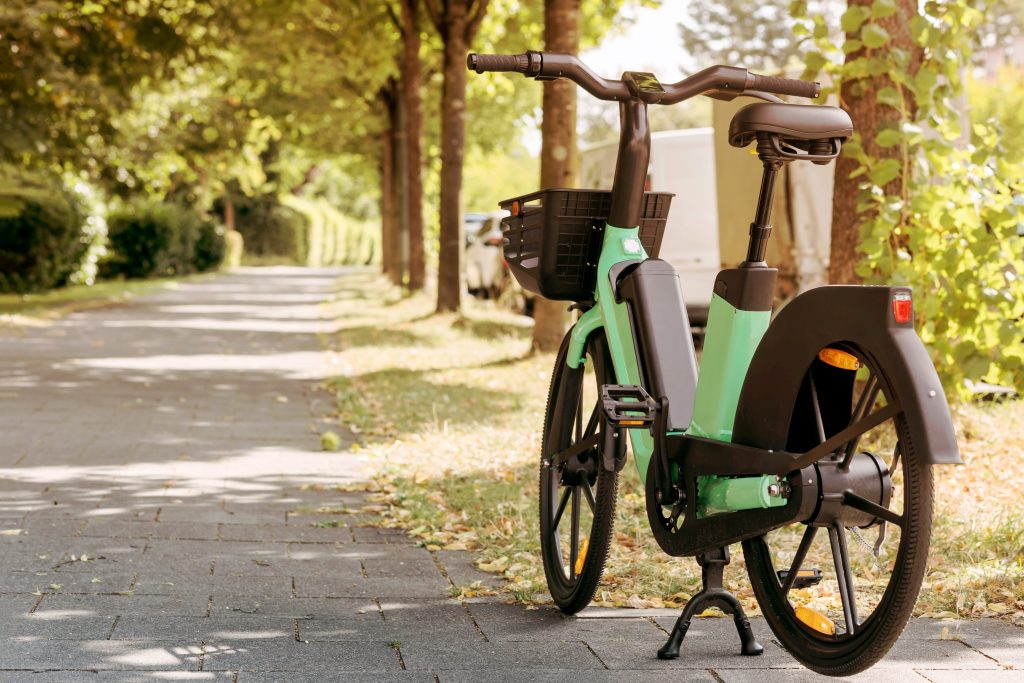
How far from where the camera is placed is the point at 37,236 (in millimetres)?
21125

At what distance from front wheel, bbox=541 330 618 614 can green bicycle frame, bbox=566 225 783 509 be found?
0.14 m

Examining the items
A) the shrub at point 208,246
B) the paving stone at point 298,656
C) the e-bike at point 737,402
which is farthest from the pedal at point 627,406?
the shrub at point 208,246

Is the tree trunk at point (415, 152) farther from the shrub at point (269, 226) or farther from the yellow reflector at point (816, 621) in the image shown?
the shrub at point (269, 226)

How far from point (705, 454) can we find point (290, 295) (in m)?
25.7

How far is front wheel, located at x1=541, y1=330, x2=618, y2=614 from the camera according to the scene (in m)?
4.01

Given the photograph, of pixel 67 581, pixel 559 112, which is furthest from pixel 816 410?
pixel 559 112

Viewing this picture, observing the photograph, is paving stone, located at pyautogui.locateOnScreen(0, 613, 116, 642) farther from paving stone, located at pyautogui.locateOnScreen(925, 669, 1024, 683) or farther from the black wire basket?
paving stone, located at pyautogui.locateOnScreen(925, 669, 1024, 683)

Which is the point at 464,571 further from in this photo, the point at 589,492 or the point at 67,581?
the point at 67,581

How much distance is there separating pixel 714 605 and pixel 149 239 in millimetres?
30345

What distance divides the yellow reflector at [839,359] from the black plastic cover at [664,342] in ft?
2.18

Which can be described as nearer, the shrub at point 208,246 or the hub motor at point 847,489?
the hub motor at point 847,489

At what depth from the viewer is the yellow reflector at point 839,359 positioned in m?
3.09

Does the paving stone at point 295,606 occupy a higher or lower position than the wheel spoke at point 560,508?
lower

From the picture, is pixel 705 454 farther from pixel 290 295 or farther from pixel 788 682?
pixel 290 295
